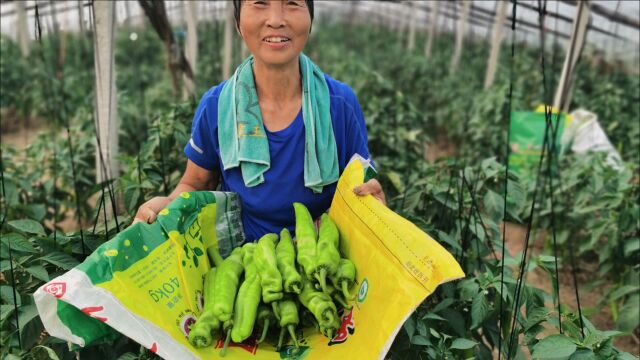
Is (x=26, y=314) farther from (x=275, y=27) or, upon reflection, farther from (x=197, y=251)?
(x=275, y=27)

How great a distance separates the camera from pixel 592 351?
45.8 inches

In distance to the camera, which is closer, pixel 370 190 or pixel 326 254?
pixel 326 254

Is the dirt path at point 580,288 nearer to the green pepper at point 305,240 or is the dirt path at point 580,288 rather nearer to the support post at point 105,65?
the green pepper at point 305,240

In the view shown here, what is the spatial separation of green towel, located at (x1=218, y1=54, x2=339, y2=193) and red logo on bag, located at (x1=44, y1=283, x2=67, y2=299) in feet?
1.65

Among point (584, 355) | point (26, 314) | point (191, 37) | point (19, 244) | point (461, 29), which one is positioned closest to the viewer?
point (584, 355)

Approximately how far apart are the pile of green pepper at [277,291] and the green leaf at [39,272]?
441mm

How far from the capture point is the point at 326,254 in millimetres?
1100

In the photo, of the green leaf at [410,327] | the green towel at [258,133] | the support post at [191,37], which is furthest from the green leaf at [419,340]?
the support post at [191,37]

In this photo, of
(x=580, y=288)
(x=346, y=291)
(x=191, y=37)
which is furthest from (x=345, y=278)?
(x=191, y=37)

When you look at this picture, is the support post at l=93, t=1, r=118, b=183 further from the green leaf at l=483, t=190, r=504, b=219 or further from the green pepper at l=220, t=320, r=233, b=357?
the green leaf at l=483, t=190, r=504, b=219

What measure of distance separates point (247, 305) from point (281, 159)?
41 cm

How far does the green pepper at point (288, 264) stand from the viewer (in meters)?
1.07

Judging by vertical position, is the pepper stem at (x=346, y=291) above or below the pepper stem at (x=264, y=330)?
above

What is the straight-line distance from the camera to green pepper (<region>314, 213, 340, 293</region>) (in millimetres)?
1074
